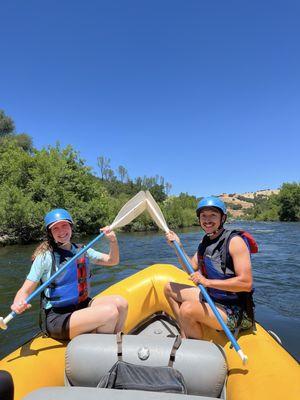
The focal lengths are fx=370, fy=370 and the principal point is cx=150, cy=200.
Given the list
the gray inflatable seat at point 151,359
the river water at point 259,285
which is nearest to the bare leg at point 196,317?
the gray inflatable seat at point 151,359

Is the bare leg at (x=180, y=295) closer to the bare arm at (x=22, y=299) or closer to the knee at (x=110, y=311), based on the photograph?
the knee at (x=110, y=311)

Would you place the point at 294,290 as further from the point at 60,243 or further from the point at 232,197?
the point at 232,197

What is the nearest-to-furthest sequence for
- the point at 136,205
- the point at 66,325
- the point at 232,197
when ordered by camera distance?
1. the point at 66,325
2. the point at 136,205
3. the point at 232,197

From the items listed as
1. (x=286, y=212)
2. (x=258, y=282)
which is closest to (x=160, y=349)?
(x=258, y=282)

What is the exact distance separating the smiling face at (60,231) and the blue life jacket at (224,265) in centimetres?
105

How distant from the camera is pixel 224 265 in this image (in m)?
2.62

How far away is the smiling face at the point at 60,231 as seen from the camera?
2.70 m

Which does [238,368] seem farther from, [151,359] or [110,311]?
[110,311]

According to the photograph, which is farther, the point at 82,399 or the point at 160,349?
the point at 160,349


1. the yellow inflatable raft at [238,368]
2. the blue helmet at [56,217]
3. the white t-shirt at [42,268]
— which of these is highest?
the blue helmet at [56,217]

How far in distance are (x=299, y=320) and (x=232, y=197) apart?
118211 mm

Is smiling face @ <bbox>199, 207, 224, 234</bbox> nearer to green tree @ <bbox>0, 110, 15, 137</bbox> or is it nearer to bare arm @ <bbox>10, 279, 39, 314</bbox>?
bare arm @ <bbox>10, 279, 39, 314</bbox>

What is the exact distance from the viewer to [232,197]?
121m

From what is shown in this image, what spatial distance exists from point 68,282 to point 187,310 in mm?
886
